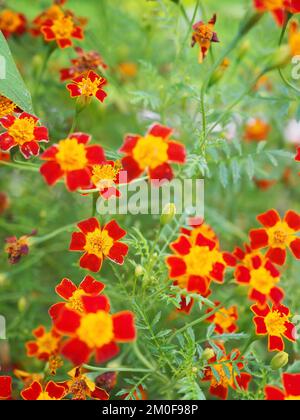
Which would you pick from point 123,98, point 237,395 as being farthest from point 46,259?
point 237,395

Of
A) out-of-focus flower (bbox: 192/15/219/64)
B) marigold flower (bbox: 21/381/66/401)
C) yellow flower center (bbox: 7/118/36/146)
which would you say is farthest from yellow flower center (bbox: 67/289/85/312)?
out-of-focus flower (bbox: 192/15/219/64)

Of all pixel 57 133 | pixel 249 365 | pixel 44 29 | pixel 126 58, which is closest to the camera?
pixel 249 365

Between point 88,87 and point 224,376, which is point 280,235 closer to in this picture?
point 224,376

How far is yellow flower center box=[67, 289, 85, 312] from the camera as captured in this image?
28.1 inches

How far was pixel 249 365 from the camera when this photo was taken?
0.83m

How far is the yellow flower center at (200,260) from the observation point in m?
0.68

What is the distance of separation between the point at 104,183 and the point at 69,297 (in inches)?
5.8

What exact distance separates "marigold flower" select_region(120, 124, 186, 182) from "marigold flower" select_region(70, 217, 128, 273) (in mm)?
104

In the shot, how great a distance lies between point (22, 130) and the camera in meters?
0.76

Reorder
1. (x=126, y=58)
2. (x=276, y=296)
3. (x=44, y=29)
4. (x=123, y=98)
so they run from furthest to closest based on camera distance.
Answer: (x=126, y=58), (x=123, y=98), (x=44, y=29), (x=276, y=296)

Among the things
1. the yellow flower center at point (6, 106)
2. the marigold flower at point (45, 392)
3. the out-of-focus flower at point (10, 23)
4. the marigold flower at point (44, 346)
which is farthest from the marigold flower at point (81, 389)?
the out-of-focus flower at point (10, 23)

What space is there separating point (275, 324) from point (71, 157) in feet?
1.08
